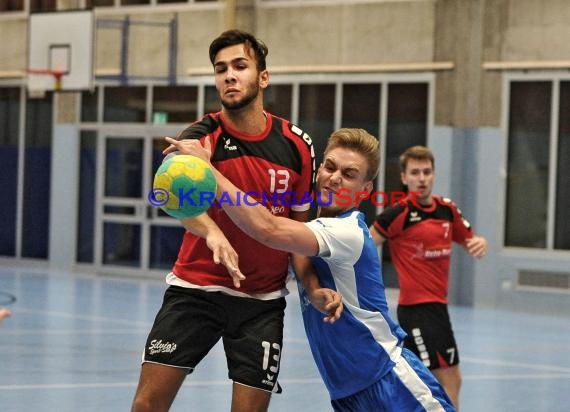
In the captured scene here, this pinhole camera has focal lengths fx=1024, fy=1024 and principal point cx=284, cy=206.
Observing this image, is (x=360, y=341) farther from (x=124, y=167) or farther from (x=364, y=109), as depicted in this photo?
(x=124, y=167)

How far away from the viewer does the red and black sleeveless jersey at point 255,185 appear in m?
4.59

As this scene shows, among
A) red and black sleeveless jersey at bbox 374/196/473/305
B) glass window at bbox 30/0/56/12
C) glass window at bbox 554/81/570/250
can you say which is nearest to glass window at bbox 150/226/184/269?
glass window at bbox 30/0/56/12

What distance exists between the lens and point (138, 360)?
9820mm

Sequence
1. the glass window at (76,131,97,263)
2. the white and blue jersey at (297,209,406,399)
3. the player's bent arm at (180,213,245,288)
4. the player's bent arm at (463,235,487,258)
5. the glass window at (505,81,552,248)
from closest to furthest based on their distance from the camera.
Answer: the player's bent arm at (180,213,245,288), the white and blue jersey at (297,209,406,399), the player's bent arm at (463,235,487,258), the glass window at (505,81,552,248), the glass window at (76,131,97,263)

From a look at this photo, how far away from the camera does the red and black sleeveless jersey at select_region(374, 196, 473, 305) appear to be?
7184mm

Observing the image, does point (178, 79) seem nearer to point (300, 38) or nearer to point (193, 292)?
point (300, 38)

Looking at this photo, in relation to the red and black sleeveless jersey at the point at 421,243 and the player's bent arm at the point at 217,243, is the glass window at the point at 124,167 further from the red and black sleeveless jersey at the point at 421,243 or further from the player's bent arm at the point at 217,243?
the player's bent arm at the point at 217,243

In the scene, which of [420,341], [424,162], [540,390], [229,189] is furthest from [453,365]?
[229,189]

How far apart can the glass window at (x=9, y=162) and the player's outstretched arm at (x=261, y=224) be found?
16.5 meters

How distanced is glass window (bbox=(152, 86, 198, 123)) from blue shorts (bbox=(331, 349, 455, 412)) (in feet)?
45.8

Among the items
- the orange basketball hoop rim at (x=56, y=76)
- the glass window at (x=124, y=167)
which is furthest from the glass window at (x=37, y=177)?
the orange basketball hoop rim at (x=56, y=76)

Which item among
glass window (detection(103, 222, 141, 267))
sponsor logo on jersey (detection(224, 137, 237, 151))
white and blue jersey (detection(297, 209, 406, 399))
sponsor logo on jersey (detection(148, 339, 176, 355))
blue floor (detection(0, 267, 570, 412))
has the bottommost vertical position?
blue floor (detection(0, 267, 570, 412))

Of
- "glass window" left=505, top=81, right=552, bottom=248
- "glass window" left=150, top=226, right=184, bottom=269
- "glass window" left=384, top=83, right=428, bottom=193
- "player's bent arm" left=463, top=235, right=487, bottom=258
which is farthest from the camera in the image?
"glass window" left=150, top=226, right=184, bottom=269

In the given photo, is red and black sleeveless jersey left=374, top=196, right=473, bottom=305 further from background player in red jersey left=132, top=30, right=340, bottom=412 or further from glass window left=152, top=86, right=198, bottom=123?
glass window left=152, top=86, right=198, bottom=123
